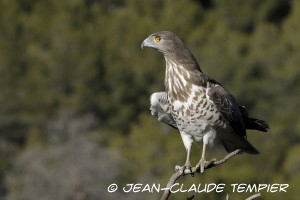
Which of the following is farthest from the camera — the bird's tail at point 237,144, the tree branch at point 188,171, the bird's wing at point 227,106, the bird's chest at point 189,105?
the bird's tail at point 237,144

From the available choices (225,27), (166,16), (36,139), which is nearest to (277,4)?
(225,27)

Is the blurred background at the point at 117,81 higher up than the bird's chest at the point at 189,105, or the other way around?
the blurred background at the point at 117,81

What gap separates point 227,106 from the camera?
10.6 meters

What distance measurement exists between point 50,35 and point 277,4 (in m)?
12.1

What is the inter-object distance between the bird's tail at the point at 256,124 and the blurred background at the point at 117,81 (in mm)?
21921

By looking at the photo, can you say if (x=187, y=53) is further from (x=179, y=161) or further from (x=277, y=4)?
(x=277, y=4)

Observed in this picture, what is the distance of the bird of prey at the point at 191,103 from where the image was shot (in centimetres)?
1039

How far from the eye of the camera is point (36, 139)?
134ft

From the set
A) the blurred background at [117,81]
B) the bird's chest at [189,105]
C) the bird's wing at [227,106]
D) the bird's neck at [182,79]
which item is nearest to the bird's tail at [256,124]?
the bird's wing at [227,106]

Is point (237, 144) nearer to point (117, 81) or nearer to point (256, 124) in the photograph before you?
point (256, 124)

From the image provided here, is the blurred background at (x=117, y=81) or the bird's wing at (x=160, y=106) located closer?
the bird's wing at (x=160, y=106)

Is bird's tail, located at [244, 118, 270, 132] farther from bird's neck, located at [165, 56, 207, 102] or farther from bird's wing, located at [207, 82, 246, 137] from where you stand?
bird's neck, located at [165, 56, 207, 102]

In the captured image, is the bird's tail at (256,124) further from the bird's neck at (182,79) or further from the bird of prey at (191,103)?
the bird's neck at (182,79)

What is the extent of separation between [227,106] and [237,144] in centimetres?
57
